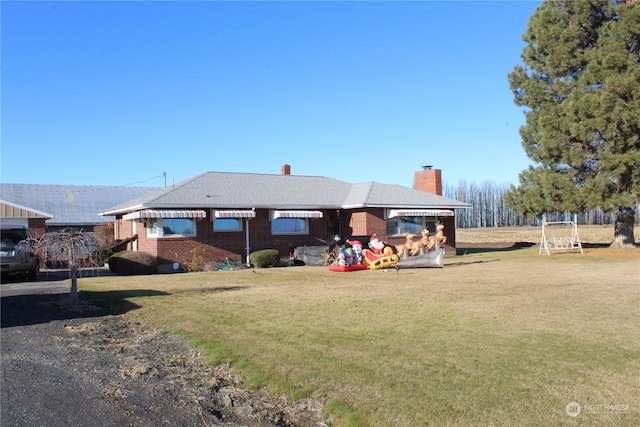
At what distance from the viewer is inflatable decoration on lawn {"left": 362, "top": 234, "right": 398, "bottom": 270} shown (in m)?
19.5

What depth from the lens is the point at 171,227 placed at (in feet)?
76.5

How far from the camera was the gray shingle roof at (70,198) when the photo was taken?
34.8m

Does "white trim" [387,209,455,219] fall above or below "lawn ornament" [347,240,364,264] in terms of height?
above

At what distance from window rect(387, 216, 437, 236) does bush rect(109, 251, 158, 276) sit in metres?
11.8

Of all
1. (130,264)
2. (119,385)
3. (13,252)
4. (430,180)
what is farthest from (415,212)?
(119,385)

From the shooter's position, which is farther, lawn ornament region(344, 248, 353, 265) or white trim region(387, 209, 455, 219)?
white trim region(387, 209, 455, 219)

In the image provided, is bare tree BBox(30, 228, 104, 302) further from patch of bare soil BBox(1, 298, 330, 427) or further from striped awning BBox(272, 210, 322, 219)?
striped awning BBox(272, 210, 322, 219)

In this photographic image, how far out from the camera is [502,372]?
5.86 metres

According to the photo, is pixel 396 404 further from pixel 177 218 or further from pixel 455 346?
pixel 177 218

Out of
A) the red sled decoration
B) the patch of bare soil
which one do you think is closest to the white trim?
the red sled decoration

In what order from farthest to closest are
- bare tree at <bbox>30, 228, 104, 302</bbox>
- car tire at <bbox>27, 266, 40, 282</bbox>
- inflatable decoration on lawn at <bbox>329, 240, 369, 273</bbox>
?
inflatable decoration on lawn at <bbox>329, 240, 369, 273</bbox> < car tire at <bbox>27, 266, 40, 282</bbox> < bare tree at <bbox>30, 228, 104, 302</bbox>

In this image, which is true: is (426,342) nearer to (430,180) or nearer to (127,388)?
(127,388)

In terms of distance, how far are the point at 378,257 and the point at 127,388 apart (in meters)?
14.6

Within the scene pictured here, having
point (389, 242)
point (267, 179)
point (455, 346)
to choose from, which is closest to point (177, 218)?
point (267, 179)
